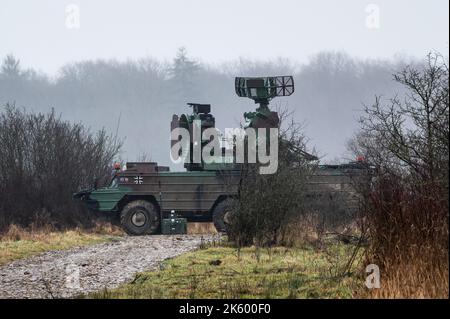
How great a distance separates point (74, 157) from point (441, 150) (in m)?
18.3

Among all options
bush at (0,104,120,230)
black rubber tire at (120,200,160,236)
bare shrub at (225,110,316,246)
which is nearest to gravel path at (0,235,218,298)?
bare shrub at (225,110,316,246)

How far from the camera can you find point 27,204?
2503 cm

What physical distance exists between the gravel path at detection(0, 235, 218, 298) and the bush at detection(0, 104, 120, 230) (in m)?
3.39

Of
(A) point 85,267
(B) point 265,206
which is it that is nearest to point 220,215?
(B) point 265,206

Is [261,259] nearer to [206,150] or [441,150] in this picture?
[441,150]

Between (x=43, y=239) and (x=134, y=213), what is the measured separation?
11.9 ft

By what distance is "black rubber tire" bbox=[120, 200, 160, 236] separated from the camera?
2525cm

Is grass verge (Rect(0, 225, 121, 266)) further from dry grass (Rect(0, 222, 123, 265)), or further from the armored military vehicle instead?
the armored military vehicle

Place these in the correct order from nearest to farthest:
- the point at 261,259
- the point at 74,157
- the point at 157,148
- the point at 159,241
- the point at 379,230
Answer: the point at 379,230, the point at 261,259, the point at 159,241, the point at 74,157, the point at 157,148

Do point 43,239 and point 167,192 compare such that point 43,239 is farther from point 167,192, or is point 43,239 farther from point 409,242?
point 409,242

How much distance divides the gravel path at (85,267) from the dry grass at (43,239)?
54 cm

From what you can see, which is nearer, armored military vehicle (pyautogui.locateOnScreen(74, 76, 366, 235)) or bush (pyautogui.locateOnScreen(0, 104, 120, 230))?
bush (pyautogui.locateOnScreen(0, 104, 120, 230))

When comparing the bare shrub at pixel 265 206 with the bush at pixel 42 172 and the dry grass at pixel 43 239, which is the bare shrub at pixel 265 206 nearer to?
the dry grass at pixel 43 239
